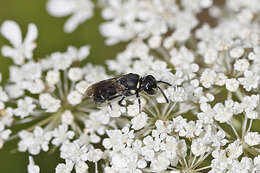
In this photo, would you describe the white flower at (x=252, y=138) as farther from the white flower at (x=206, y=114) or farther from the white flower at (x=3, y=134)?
the white flower at (x=3, y=134)

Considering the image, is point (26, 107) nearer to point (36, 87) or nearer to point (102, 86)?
point (36, 87)

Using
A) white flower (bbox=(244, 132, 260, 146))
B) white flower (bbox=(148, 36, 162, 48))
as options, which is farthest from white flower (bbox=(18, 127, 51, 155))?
white flower (bbox=(244, 132, 260, 146))

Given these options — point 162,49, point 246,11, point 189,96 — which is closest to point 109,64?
point 162,49

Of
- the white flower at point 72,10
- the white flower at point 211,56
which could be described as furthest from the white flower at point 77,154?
the white flower at point 72,10

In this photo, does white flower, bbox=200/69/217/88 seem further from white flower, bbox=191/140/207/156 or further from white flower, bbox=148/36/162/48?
white flower, bbox=148/36/162/48

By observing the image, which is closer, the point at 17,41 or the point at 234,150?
the point at 234,150

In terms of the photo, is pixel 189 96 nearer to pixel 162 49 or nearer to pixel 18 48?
pixel 162 49

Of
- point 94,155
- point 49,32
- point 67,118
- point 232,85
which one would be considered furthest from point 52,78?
point 232,85
